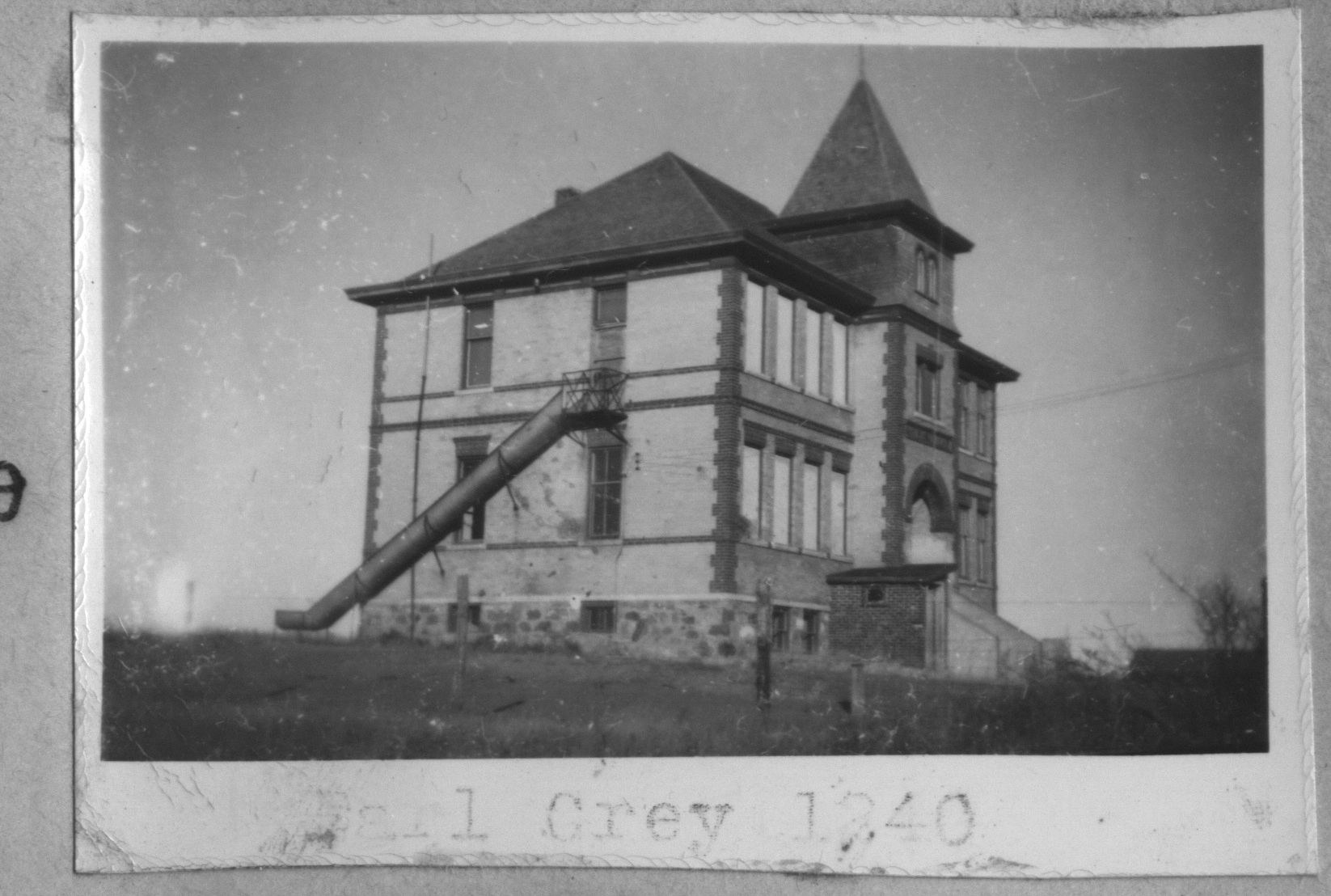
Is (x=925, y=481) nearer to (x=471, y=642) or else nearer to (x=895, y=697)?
(x=895, y=697)

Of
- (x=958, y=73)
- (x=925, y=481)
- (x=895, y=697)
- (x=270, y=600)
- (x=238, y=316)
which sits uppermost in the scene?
(x=958, y=73)

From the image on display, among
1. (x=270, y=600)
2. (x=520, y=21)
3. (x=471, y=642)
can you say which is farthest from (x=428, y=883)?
(x=520, y=21)

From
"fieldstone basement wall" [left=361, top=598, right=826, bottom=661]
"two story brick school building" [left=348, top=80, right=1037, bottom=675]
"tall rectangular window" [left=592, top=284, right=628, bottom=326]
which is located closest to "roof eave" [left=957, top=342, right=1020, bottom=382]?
"two story brick school building" [left=348, top=80, right=1037, bottom=675]

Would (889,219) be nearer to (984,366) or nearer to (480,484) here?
(984,366)

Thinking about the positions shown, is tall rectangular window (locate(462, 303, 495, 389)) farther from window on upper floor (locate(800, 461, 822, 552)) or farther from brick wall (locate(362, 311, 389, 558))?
window on upper floor (locate(800, 461, 822, 552))

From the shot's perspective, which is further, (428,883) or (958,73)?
(958,73)

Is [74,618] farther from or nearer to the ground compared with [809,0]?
nearer to the ground
